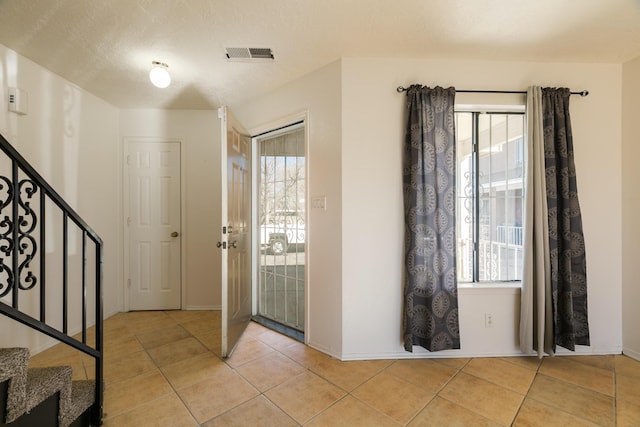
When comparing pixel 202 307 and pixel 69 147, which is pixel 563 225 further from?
pixel 69 147

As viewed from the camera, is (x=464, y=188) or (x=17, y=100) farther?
(x=464, y=188)

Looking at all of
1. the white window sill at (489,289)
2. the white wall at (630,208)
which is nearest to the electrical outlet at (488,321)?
the white window sill at (489,289)

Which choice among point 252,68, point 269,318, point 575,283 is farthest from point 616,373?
point 252,68

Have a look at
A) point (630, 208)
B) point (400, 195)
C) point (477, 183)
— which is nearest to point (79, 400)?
point (400, 195)

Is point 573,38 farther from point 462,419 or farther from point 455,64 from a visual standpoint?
point 462,419

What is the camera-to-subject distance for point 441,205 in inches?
79.7

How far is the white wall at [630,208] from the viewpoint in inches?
82.0

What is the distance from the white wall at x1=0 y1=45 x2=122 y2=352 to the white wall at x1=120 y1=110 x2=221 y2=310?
1.93 feet

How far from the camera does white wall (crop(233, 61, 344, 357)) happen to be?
6.99 ft

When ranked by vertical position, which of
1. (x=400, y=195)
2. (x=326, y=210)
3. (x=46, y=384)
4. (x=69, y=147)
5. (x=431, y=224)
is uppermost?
(x=69, y=147)

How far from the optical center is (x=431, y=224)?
6.61ft

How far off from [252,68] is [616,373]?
3.58 metres

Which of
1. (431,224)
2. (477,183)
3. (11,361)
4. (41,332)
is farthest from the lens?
(477,183)

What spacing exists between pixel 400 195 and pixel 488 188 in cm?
79
